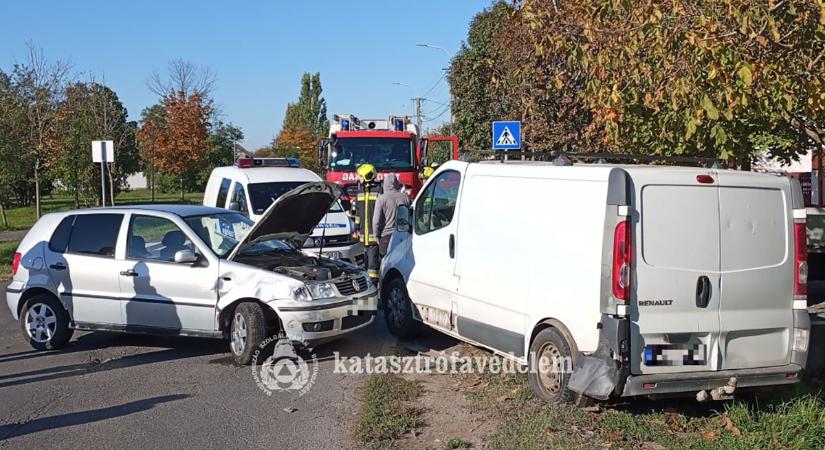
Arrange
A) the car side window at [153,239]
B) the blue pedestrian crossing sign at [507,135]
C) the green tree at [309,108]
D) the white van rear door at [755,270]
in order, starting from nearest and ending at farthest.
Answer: the white van rear door at [755,270] < the car side window at [153,239] < the blue pedestrian crossing sign at [507,135] < the green tree at [309,108]

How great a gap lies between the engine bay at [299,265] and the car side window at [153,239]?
758 millimetres

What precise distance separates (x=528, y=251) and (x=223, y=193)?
8.68 meters

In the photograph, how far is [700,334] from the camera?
18.8ft

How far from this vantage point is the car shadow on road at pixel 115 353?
795cm

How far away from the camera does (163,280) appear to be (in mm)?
8352

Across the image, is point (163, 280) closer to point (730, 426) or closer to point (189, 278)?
point (189, 278)

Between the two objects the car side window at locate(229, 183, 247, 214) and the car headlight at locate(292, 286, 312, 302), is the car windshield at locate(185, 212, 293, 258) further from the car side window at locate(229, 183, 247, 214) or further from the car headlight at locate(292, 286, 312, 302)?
the car side window at locate(229, 183, 247, 214)

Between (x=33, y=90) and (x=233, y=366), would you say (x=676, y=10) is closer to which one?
(x=233, y=366)

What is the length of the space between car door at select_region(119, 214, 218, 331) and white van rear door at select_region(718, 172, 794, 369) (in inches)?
193

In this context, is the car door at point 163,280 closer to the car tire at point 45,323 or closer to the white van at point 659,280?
the car tire at point 45,323

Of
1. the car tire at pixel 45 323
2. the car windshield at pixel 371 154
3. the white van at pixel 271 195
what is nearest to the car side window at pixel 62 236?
the car tire at pixel 45 323

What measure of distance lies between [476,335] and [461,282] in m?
0.56

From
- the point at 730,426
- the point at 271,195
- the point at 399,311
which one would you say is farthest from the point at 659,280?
the point at 271,195

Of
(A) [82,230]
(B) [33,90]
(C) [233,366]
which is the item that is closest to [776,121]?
(C) [233,366]
